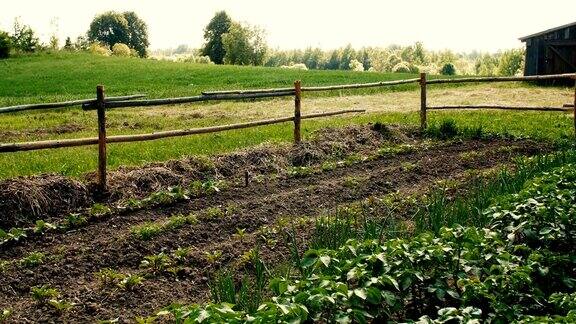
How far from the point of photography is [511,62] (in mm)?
62688

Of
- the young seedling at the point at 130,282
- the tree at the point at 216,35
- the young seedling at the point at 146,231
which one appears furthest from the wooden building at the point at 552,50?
the tree at the point at 216,35

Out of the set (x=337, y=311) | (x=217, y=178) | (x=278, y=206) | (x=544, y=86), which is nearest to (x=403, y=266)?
(x=337, y=311)

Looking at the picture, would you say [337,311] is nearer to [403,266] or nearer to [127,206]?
[403,266]

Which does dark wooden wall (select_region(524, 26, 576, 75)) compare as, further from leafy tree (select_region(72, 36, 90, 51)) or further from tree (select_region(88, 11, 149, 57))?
tree (select_region(88, 11, 149, 57))

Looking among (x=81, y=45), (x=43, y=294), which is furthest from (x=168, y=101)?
(x=81, y=45)

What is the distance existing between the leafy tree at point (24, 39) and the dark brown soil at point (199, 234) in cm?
3222

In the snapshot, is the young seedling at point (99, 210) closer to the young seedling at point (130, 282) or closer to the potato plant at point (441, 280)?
the young seedling at point (130, 282)

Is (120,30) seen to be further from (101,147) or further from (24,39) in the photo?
(101,147)

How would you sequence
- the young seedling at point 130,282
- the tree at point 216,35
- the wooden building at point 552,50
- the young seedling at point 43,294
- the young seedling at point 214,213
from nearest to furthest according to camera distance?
the young seedling at point 43,294 < the young seedling at point 130,282 < the young seedling at point 214,213 < the wooden building at point 552,50 < the tree at point 216,35

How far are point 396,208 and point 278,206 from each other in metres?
1.32

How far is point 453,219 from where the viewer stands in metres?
5.20

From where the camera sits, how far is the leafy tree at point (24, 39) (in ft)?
124

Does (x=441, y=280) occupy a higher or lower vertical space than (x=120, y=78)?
lower

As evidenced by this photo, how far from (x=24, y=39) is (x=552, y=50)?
96.1 ft
